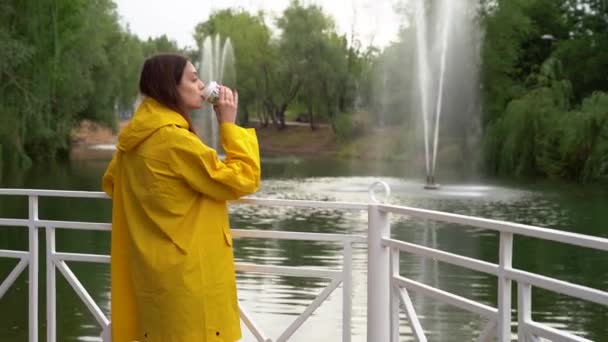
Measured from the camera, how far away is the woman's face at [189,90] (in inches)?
129

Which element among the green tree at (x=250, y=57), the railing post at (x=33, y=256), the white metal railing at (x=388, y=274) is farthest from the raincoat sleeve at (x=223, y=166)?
the green tree at (x=250, y=57)

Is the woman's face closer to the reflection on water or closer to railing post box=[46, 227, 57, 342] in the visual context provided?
railing post box=[46, 227, 57, 342]

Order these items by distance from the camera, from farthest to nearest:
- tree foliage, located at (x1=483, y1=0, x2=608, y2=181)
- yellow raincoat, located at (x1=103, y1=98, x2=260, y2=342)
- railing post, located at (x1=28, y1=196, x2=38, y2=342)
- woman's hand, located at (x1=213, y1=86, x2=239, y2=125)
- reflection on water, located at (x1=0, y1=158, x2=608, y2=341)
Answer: tree foliage, located at (x1=483, y1=0, x2=608, y2=181)
reflection on water, located at (x1=0, y1=158, x2=608, y2=341)
railing post, located at (x1=28, y1=196, x2=38, y2=342)
woman's hand, located at (x1=213, y1=86, x2=239, y2=125)
yellow raincoat, located at (x1=103, y1=98, x2=260, y2=342)

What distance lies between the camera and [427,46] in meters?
37.8

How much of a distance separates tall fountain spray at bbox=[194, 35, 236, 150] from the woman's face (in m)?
42.0

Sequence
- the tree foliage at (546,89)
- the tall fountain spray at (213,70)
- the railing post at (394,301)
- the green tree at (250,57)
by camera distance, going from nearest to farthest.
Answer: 1. the railing post at (394,301)
2. the tree foliage at (546,89)
3. the tall fountain spray at (213,70)
4. the green tree at (250,57)

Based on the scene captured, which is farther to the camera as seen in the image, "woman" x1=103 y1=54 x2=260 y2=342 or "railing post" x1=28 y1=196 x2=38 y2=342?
"railing post" x1=28 y1=196 x2=38 y2=342

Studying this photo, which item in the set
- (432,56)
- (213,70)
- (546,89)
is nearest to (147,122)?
(546,89)

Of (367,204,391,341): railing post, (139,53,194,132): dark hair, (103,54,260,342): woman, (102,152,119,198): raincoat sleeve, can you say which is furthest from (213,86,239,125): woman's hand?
(367,204,391,341): railing post

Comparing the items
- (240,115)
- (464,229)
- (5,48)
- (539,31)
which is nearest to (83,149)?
(240,115)

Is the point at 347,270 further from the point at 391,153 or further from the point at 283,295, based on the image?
the point at 391,153

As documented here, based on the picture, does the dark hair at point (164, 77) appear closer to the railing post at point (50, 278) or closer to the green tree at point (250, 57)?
the railing post at point (50, 278)

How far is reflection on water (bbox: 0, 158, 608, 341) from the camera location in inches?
323

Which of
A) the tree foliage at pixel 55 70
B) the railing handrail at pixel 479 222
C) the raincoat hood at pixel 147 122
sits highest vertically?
the tree foliage at pixel 55 70
